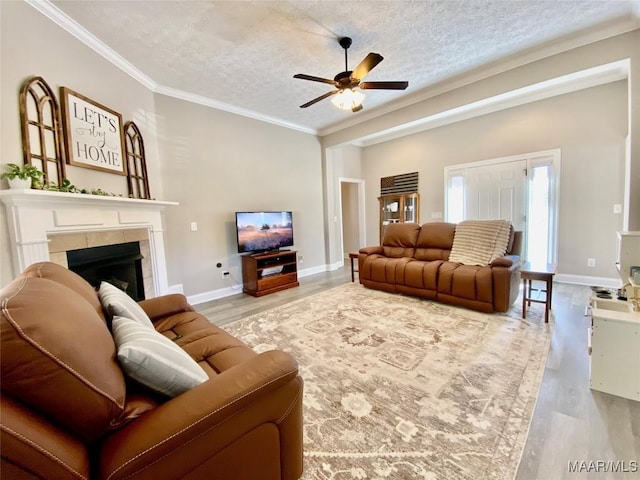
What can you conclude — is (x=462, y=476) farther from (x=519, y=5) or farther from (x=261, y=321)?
(x=519, y=5)

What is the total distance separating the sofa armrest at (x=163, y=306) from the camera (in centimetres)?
197

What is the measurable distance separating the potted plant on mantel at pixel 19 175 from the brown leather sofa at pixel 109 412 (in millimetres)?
1503

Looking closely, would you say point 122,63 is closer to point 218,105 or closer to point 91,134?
point 91,134

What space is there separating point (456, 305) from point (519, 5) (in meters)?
2.93

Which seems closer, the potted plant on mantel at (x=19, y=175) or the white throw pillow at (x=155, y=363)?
the white throw pillow at (x=155, y=363)

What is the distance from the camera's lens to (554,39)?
2.84 metres

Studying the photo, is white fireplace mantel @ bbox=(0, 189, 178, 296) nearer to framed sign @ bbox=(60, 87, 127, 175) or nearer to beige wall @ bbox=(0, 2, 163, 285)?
beige wall @ bbox=(0, 2, 163, 285)

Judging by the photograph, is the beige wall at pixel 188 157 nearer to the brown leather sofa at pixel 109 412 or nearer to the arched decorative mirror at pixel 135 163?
the arched decorative mirror at pixel 135 163

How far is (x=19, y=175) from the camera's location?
1.85 meters

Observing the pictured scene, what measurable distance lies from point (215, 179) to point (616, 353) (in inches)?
173

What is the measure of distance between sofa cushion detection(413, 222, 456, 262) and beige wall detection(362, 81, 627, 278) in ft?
5.69

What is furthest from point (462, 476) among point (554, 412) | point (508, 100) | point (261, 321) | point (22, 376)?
point (508, 100)
